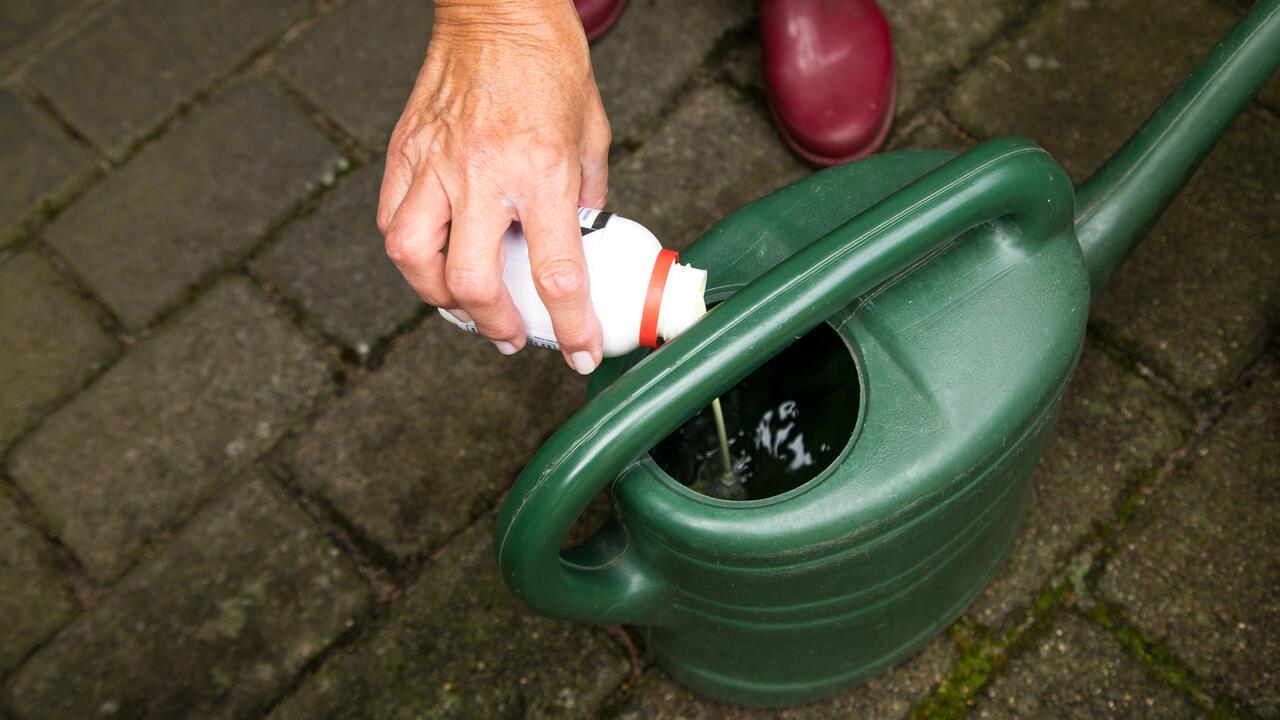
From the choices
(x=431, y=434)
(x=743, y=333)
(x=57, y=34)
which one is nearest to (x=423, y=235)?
(x=743, y=333)

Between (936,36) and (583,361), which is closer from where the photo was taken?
(583,361)

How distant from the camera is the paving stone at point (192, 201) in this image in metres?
1.63

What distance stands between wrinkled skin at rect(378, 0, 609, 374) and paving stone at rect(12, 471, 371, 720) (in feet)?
2.21

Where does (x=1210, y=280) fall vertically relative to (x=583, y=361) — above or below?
below

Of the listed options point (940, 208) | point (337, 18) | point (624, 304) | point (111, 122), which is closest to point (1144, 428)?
point (940, 208)

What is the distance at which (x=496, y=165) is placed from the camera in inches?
33.0

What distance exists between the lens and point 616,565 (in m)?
0.95

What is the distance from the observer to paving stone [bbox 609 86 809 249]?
156 centimetres

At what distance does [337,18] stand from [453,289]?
116 centimetres

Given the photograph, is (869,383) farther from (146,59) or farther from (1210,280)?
(146,59)

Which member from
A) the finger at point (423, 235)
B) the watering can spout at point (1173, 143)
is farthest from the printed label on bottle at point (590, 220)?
the watering can spout at point (1173, 143)

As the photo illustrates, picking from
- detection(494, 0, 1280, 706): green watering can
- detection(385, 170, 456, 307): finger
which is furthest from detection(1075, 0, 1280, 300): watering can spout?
detection(385, 170, 456, 307): finger

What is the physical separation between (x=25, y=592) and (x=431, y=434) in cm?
60

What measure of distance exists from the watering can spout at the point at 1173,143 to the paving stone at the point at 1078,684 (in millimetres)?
477
